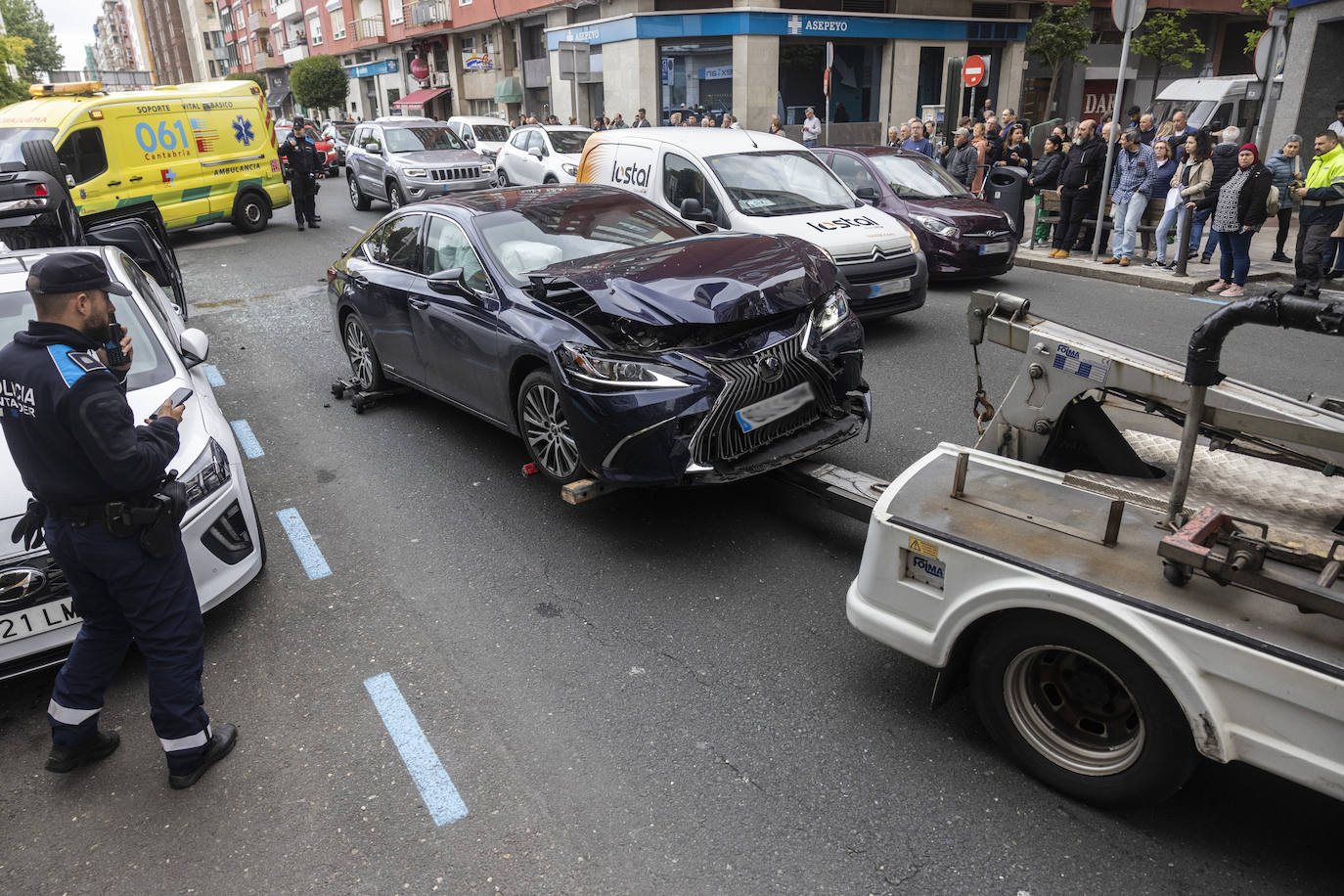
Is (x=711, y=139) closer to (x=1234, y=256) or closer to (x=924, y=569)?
(x=1234, y=256)

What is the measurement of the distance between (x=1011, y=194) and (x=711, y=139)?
17.2 feet

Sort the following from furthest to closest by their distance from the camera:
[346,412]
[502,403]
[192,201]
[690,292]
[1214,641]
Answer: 1. [192,201]
2. [346,412]
3. [502,403]
4. [690,292]
5. [1214,641]

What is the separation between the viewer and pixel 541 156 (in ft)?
55.1

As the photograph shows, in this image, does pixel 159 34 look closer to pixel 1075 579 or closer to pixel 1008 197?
pixel 1008 197

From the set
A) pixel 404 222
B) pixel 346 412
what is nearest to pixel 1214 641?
pixel 404 222

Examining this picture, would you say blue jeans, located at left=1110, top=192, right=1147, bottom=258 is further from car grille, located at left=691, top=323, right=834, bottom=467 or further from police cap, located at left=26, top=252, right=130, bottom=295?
police cap, located at left=26, top=252, right=130, bottom=295

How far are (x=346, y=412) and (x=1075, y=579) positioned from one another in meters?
6.02

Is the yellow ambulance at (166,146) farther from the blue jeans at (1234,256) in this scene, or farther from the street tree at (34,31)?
the street tree at (34,31)

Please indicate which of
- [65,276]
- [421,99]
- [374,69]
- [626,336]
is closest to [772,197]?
[626,336]

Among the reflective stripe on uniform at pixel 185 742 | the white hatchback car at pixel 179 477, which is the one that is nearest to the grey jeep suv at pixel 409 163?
the white hatchback car at pixel 179 477

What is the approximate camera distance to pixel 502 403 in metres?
5.54

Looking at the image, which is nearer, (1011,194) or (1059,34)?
(1011,194)

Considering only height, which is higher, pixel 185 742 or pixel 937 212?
pixel 937 212

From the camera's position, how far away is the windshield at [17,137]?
44.1 ft
